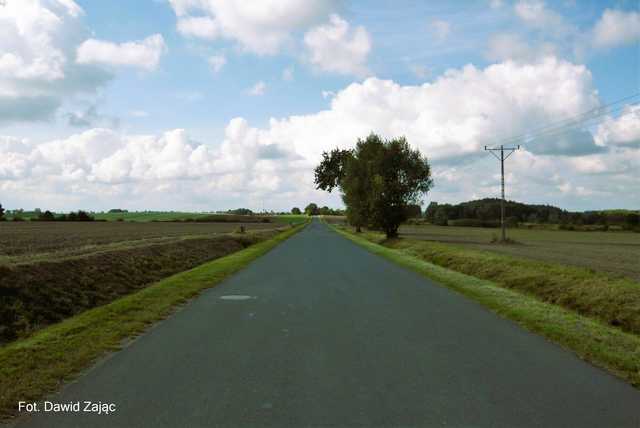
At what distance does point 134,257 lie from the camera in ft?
74.3

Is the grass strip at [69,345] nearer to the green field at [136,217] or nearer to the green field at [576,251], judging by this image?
the green field at [576,251]

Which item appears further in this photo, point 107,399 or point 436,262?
point 436,262

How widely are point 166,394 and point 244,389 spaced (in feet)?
2.89

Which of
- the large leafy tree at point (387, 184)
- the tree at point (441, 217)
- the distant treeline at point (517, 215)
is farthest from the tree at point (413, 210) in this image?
the tree at point (441, 217)

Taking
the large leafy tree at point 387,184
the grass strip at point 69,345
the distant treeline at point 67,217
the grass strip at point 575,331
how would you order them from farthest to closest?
the distant treeline at point 67,217 → the large leafy tree at point 387,184 → the grass strip at point 575,331 → the grass strip at point 69,345

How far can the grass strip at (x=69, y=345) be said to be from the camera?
6.09m

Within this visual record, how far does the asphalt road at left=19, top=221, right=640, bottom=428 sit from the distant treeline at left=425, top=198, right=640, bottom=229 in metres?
105

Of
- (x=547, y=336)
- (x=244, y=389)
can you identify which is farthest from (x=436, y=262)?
(x=244, y=389)

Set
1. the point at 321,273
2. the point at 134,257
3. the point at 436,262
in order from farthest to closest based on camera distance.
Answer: the point at 436,262 < the point at 134,257 < the point at 321,273

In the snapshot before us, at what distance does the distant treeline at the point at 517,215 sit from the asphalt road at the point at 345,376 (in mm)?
104834

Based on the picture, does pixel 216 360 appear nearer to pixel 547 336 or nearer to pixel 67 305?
pixel 547 336

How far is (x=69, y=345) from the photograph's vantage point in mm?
8312

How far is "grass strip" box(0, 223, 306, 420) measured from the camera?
6094 mm

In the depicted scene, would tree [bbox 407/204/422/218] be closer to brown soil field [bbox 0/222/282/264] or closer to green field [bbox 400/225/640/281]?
green field [bbox 400/225/640/281]
